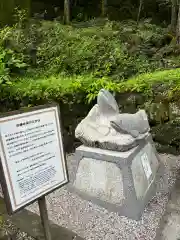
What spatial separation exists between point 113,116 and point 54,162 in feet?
4.36

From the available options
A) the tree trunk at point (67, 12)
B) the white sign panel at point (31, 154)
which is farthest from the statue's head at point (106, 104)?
the tree trunk at point (67, 12)

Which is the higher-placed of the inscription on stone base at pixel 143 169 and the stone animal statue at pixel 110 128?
the stone animal statue at pixel 110 128

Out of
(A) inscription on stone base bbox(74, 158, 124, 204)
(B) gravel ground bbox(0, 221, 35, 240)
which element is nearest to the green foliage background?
(A) inscription on stone base bbox(74, 158, 124, 204)

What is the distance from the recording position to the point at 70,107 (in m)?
4.56

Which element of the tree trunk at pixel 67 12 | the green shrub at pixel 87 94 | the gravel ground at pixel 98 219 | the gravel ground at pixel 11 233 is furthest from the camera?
the tree trunk at pixel 67 12

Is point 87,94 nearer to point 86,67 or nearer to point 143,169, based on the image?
point 86,67

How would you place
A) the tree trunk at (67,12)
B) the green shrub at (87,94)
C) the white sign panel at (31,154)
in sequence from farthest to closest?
the tree trunk at (67,12) < the green shrub at (87,94) < the white sign panel at (31,154)

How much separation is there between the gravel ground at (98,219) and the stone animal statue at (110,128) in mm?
583

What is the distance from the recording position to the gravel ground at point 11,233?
2447 mm

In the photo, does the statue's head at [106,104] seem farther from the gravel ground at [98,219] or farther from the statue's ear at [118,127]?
the gravel ground at [98,219]

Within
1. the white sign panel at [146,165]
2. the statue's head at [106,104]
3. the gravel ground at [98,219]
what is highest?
the statue's head at [106,104]

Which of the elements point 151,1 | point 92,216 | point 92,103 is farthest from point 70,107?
point 151,1

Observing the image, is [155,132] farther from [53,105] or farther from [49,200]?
[53,105]

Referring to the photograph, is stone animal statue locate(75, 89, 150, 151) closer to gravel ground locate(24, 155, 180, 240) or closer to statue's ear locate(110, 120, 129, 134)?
statue's ear locate(110, 120, 129, 134)
